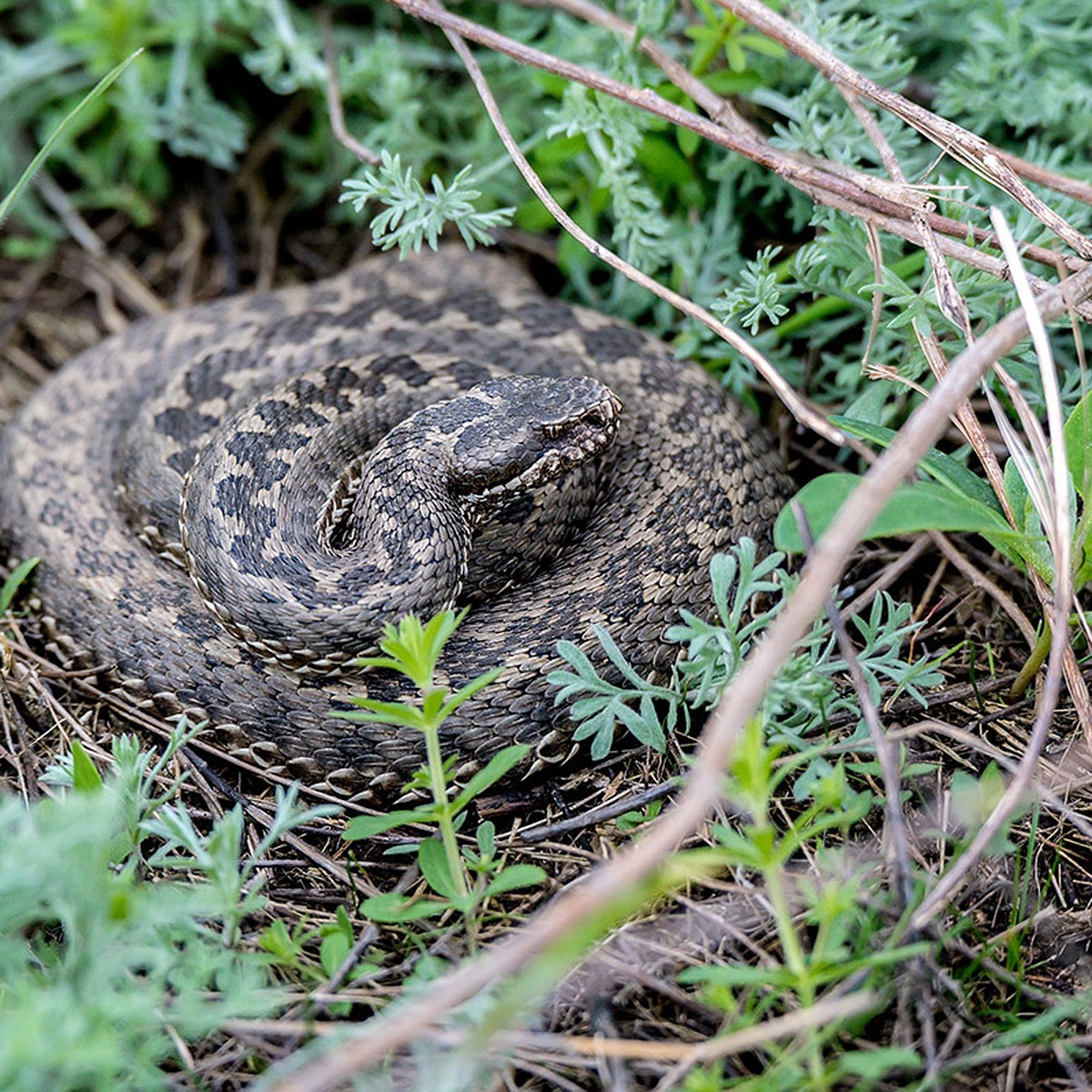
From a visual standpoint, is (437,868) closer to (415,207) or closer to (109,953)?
(109,953)

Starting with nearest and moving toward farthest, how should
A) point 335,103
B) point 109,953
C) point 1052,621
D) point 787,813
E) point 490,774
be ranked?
1. point 109,953
2. point 490,774
3. point 1052,621
4. point 787,813
5. point 335,103

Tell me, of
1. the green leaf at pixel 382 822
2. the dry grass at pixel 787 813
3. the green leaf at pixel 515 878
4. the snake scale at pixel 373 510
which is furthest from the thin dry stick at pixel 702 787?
the snake scale at pixel 373 510

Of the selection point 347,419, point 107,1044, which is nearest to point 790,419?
point 347,419

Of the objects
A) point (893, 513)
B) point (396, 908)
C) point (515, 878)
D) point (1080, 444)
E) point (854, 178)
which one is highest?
point (854, 178)

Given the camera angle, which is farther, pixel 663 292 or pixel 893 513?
pixel 663 292

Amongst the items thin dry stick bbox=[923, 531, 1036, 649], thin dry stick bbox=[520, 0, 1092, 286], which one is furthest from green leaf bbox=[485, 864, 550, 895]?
thin dry stick bbox=[520, 0, 1092, 286]

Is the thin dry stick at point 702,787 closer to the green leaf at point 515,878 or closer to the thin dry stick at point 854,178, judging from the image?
the green leaf at point 515,878

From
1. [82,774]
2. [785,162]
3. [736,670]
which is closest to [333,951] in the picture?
[82,774]
